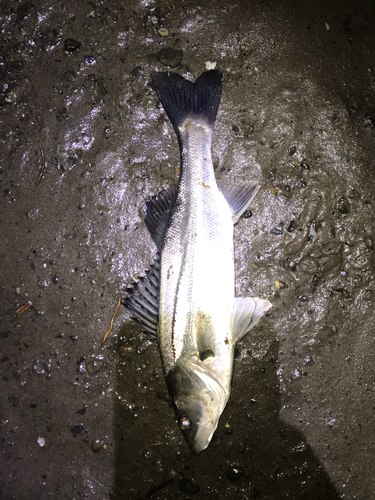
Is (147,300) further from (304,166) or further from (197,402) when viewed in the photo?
(304,166)

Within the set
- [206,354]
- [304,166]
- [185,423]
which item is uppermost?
[304,166]

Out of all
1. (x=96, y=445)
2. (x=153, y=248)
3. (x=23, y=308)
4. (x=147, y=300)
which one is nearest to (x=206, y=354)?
(x=147, y=300)

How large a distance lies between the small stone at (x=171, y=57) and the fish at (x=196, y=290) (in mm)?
513

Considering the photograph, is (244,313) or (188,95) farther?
(188,95)

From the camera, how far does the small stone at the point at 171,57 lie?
3.06 meters

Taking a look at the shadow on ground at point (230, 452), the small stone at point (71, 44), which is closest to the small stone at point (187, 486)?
the shadow on ground at point (230, 452)

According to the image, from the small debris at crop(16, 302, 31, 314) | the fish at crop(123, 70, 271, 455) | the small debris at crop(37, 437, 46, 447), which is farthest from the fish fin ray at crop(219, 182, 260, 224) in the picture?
the small debris at crop(37, 437, 46, 447)

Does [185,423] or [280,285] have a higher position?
[280,285]

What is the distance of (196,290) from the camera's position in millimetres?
2506

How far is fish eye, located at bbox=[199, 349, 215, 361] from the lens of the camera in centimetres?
243

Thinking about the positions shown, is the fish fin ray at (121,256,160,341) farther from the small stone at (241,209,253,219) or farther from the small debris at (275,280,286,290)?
the small debris at (275,280,286,290)

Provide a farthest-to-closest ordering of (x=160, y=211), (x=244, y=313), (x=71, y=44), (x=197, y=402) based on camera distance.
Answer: (x=71, y=44), (x=160, y=211), (x=244, y=313), (x=197, y=402)

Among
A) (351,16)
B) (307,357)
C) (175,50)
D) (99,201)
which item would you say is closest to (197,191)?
(99,201)

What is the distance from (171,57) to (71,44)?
2.94 ft
